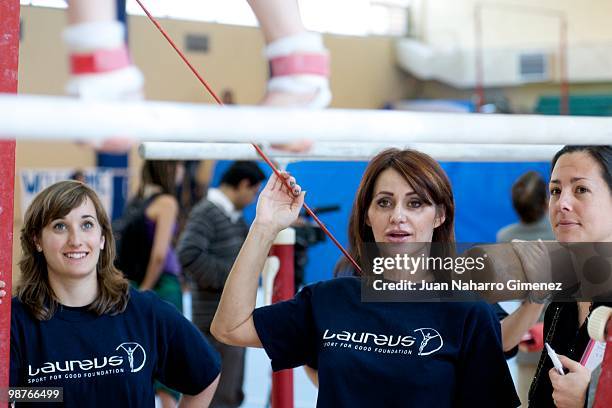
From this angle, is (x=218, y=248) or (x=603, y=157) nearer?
(x=603, y=157)

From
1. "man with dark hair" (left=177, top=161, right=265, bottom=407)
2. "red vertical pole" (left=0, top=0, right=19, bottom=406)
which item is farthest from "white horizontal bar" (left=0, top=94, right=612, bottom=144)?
"man with dark hair" (left=177, top=161, right=265, bottom=407)

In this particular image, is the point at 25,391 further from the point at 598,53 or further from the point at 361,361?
the point at 598,53

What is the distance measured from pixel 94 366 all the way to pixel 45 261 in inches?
10.1

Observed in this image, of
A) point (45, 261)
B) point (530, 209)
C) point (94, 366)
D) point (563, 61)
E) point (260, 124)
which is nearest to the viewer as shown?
point (260, 124)

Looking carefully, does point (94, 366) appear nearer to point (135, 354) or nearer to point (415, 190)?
point (135, 354)

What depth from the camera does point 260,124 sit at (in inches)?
37.1

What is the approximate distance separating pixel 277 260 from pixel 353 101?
7.90 m

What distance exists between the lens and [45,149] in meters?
7.59

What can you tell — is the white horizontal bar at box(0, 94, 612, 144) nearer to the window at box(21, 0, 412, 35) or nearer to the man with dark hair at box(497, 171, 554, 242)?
the man with dark hair at box(497, 171, 554, 242)

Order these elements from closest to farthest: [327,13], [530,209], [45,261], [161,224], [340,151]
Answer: [45,261], [340,151], [530,209], [161,224], [327,13]

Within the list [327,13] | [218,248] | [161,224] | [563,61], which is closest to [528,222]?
[218,248]

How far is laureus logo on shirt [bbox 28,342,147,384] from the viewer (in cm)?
158

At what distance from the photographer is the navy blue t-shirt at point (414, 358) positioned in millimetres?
1335

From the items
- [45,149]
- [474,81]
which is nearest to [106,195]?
[45,149]
